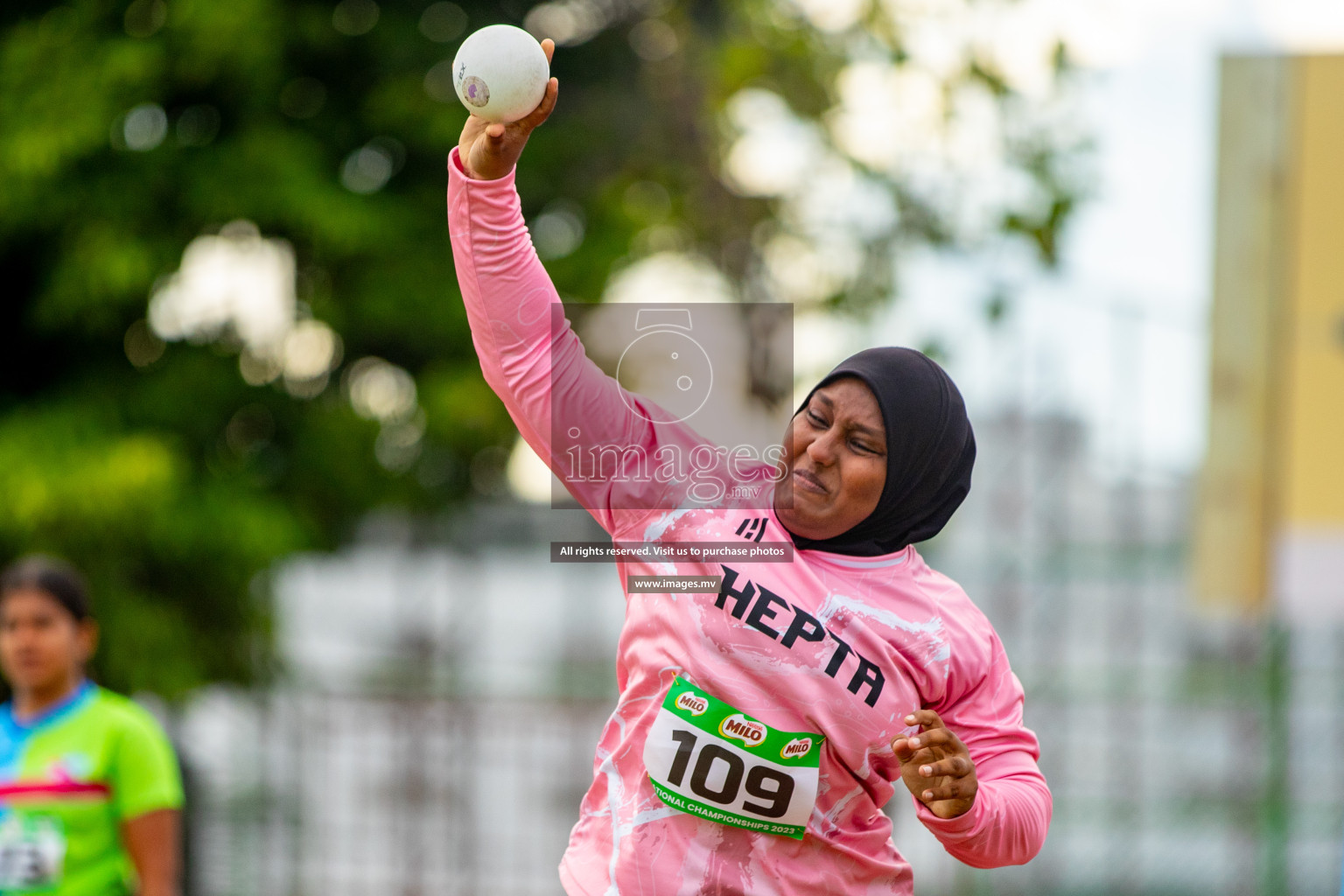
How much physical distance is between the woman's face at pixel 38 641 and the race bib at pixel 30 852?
34cm

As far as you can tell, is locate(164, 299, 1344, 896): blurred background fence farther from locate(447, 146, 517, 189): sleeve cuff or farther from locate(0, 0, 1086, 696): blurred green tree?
locate(447, 146, 517, 189): sleeve cuff

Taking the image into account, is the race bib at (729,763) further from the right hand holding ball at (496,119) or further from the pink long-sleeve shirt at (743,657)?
the right hand holding ball at (496,119)

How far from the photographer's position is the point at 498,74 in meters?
1.70

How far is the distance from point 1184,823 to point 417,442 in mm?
4311

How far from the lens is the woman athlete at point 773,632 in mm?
1803

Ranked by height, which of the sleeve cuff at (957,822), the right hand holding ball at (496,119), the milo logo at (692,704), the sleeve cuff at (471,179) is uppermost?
the right hand holding ball at (496,119)

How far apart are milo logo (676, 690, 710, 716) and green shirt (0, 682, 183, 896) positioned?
1990mm

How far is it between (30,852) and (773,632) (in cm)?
225

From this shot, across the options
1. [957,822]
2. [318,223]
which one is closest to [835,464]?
[957,822]

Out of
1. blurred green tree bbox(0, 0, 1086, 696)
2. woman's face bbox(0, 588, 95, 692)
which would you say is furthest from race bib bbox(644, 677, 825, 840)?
blurred green tree bbox(0, 0, 1086, 696)

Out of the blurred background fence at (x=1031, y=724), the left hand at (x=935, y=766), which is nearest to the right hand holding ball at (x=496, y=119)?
the left hand at (x=935, y=766)

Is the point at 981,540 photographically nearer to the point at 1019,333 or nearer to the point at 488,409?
the point at 1019,333

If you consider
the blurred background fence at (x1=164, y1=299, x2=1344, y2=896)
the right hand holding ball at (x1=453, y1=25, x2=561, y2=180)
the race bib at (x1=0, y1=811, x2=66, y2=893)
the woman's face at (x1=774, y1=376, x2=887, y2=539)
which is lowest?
the blurred background fence at (x1=164, y1=299, x2=1344, y2=896)

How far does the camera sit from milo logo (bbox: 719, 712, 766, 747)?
1801mm
